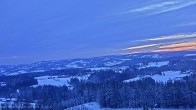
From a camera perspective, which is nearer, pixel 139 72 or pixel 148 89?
pixel 148 89

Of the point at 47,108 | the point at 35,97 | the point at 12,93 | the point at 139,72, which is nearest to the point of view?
the point at 47,108

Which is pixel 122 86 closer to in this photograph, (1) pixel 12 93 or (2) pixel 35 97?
(2) pixel 35 97

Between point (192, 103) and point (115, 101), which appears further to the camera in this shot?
point (115, 101)

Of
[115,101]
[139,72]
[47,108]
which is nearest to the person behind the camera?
[47,108]

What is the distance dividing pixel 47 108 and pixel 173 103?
31.1 meters

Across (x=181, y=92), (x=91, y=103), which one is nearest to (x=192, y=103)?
(x=181, y=92)

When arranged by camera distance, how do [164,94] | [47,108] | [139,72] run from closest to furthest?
[47,108] < [164,94] < [139,72]

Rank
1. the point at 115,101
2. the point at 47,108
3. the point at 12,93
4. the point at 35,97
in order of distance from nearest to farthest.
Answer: the point at 47,108 < the point at 115,101 < the point at 35,97 < the point at 12,93

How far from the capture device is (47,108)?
92.3 m

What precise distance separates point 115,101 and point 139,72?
3666 inches

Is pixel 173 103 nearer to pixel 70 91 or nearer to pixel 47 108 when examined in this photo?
pixel 47 108

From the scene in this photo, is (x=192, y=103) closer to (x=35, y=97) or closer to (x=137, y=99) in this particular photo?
(x=137, y=99)

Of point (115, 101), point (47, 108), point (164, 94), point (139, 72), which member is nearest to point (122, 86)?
point (115, 101)

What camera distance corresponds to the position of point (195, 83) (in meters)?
107
